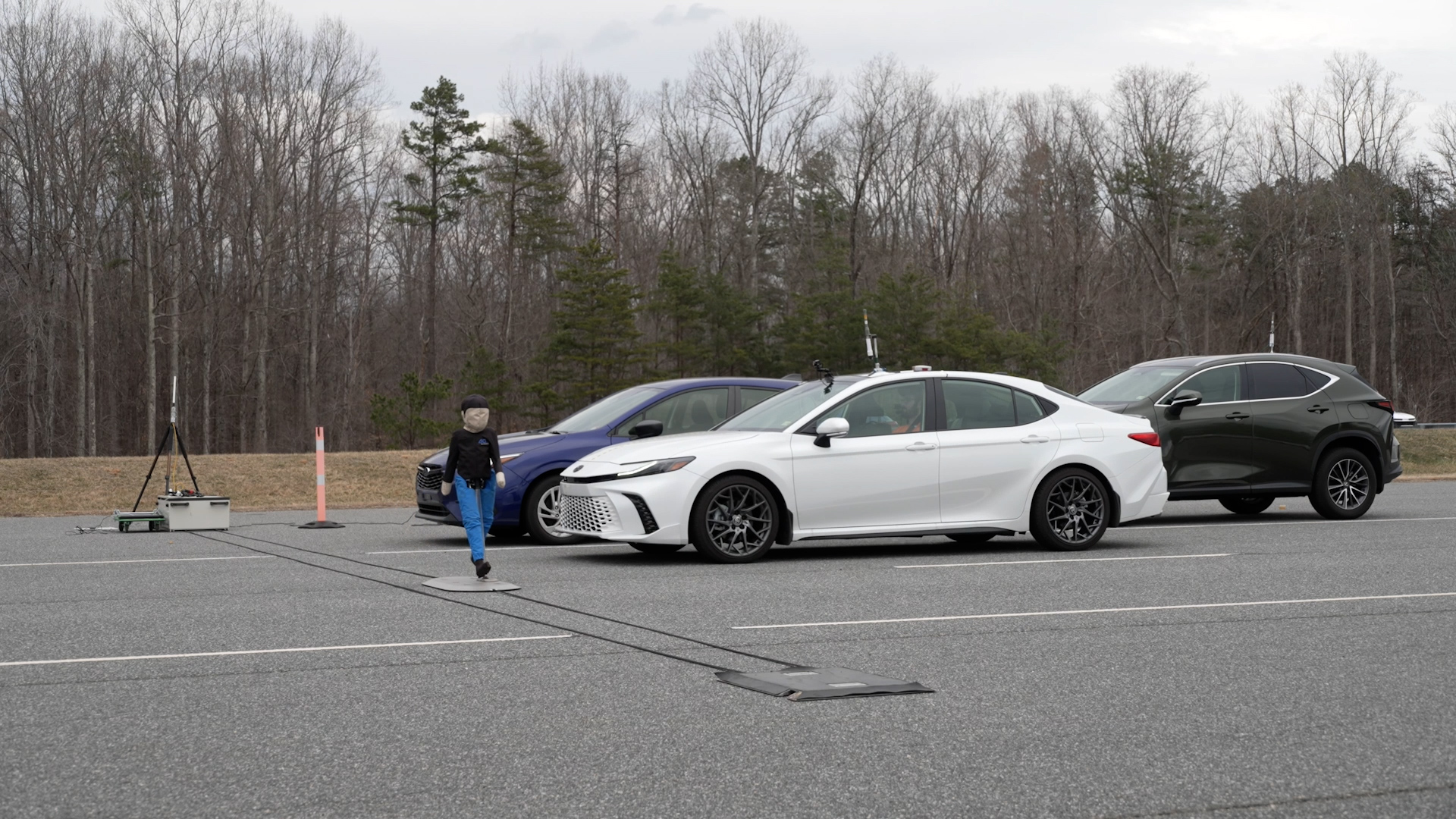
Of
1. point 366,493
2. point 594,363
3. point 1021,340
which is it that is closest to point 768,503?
point 366,493

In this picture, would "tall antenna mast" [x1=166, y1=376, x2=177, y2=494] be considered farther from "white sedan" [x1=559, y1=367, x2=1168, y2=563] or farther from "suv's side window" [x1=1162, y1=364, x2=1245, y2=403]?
"suv's side window" [x1=1162, y1=364, x2=1245, y2=403]

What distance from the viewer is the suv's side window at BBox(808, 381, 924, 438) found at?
12.0 meters

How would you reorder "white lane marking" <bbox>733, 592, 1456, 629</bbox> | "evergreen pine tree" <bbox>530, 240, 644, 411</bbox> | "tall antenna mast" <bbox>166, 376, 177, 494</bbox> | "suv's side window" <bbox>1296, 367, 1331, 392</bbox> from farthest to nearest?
"evergreen pine tree" <bbox>530, 240, 644, 411</bbox> → "tall antenna mast" <bbox>166, 376, 177, 494</bbox> → "suv's side window" <bbox>1296, 367, 1331, 392</bbox> → "white lane marking" <bbox>733, 592, 1456, 629</bbox>

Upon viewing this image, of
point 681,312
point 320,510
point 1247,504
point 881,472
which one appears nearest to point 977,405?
point 881,472

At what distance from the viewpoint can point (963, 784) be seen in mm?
4680

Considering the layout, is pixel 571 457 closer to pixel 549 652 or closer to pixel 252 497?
pixel 549 652

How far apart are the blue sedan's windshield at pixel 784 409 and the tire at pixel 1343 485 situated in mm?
6319

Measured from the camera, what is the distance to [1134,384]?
1612 cm

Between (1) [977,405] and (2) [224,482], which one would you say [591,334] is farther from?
(1) [977,405]

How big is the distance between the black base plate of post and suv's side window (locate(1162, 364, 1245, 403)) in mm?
9974

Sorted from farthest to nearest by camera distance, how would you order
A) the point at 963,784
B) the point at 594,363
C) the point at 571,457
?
the point at 594,363, the point at 571,457, the point at 963,784

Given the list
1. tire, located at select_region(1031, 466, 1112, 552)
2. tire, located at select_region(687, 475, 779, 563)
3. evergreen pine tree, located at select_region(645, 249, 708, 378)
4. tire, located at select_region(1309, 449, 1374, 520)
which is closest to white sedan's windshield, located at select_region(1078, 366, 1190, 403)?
tire, located at select_region(1309, 449, 1374, 520)

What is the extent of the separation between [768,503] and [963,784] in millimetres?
6992

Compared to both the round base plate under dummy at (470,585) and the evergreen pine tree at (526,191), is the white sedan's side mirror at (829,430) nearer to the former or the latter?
the round base plate under dummy at (470,585)
